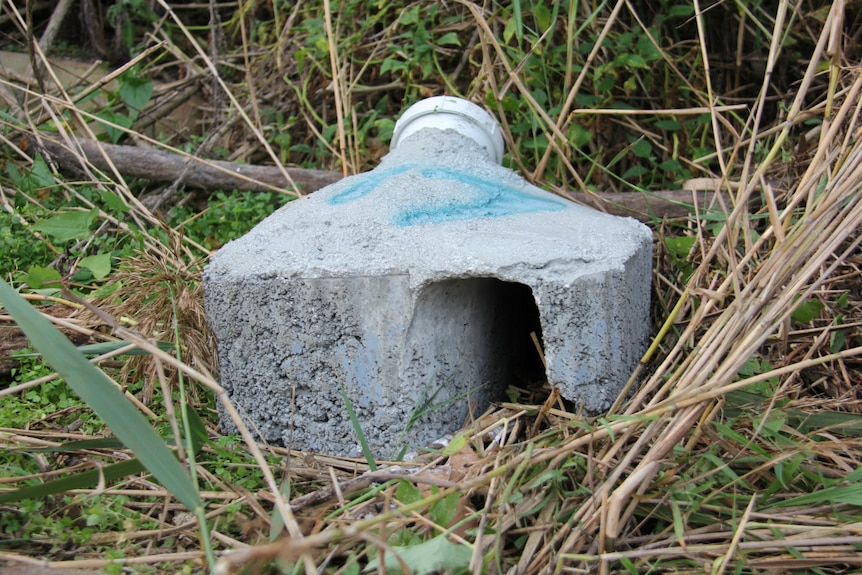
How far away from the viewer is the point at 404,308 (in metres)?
1.65

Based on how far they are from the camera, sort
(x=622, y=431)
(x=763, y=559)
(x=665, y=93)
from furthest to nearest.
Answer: (x=665, y=93)
(x=622, y=431)
(x=763, y=559)

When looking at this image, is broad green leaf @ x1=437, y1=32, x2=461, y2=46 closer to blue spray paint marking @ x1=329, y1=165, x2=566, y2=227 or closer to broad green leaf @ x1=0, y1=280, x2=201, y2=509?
blue spray paint marking @ x1=329, y1=165, x2=566, y2=227

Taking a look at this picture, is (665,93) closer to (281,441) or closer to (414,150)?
(414,150)

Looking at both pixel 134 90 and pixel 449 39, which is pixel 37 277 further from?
pixel 449 39

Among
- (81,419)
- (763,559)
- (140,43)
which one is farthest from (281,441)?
(140,43)

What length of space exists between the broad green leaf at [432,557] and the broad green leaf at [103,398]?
0.31 meters

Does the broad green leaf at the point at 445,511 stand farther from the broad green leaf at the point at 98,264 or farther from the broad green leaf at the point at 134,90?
the broad green leaf at the point at 134,90

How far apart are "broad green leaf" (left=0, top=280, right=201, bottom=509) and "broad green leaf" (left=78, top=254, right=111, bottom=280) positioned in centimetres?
95

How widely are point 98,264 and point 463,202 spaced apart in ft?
3.38

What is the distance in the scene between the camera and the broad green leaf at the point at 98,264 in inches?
88.7

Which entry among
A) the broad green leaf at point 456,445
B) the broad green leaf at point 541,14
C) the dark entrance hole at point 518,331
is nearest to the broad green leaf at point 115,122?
the broad green leaf at point 541,14

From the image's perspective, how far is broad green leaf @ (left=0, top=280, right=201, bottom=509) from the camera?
4.10 feet

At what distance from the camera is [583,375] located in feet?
5.37

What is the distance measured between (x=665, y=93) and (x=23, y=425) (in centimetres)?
219
